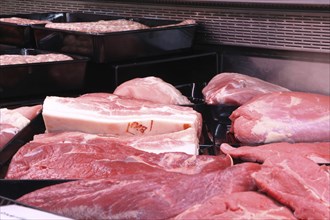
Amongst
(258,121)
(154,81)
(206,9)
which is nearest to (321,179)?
(258,121)

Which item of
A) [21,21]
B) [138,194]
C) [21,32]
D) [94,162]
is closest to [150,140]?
[94,162]

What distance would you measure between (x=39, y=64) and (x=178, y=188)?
164 cm

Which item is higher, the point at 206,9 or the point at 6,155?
the point at 206,9

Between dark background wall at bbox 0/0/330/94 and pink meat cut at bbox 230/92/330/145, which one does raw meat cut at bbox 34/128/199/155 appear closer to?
pink meat cut at bbox 230/92/330/145

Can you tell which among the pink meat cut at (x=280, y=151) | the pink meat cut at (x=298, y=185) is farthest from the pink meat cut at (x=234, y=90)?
the pink meat cut at (x=298, y=185)

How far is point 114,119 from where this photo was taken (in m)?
2.50

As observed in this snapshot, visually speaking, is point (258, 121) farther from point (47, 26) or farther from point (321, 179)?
point (47, 26)

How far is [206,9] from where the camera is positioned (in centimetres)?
368

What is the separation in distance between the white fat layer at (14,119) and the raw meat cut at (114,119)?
166 millimetres

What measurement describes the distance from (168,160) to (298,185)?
0.54 metres

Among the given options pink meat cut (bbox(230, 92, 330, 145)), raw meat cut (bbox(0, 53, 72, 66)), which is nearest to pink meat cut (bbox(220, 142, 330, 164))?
pink meat cut (bbox(230, 92, 330, 145))

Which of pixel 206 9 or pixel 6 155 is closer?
pixel 6 155

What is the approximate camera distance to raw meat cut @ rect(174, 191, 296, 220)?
1564 mm

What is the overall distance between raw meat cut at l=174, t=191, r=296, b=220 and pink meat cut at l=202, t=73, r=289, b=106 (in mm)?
1272
